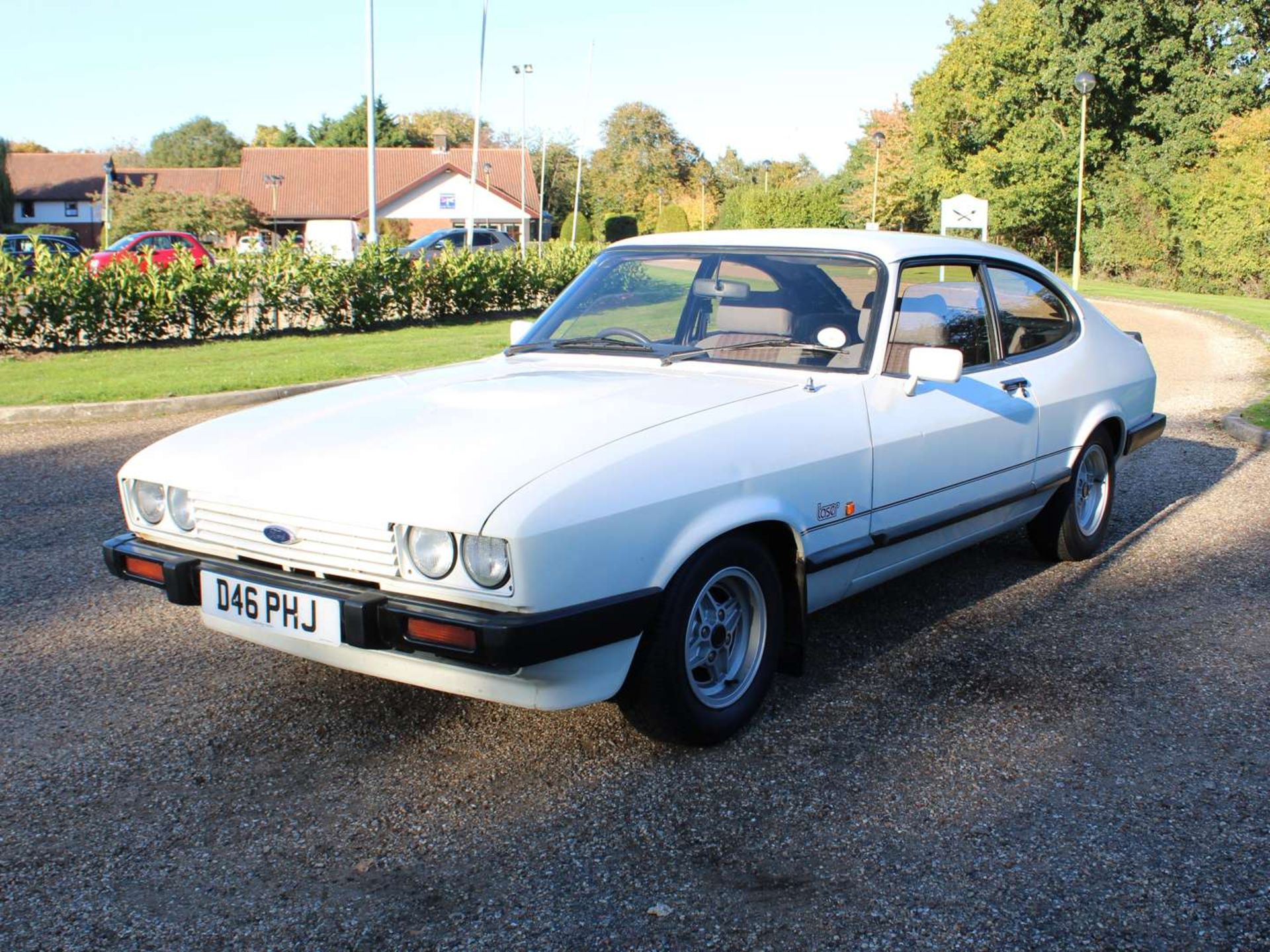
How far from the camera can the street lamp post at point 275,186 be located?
61.1 m

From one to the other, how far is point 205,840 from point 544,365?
220 centimetres

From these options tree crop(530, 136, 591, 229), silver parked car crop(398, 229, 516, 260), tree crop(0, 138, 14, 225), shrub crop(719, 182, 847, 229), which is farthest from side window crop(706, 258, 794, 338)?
tree crop(530, 136, 591, 229)

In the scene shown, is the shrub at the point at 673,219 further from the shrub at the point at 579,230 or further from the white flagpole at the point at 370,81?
the white flagpole at the point at 370,81

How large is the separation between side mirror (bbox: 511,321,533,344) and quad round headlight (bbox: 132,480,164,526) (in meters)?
1.80

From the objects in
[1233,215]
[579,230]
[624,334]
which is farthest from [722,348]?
[579,230]

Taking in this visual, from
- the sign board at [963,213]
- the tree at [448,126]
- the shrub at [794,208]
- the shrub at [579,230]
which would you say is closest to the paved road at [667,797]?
the sign board at [963,213]

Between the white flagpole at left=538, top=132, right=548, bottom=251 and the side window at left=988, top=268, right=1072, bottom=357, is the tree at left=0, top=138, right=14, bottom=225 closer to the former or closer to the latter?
the white flagpole at left=538, top=132, right=548, bottom=251

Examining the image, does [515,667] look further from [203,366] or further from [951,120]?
[951,120]

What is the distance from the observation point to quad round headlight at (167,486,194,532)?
3.53m

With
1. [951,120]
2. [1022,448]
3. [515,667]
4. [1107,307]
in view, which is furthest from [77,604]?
[951,120]

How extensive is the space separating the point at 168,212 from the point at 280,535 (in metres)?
48.3

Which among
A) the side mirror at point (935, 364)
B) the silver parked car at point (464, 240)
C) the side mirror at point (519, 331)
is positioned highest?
the silver parked car at point (464, 240)

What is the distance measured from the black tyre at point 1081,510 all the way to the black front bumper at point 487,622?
3.00 metres

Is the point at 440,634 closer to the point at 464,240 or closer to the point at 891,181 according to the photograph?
the point at 464,240
